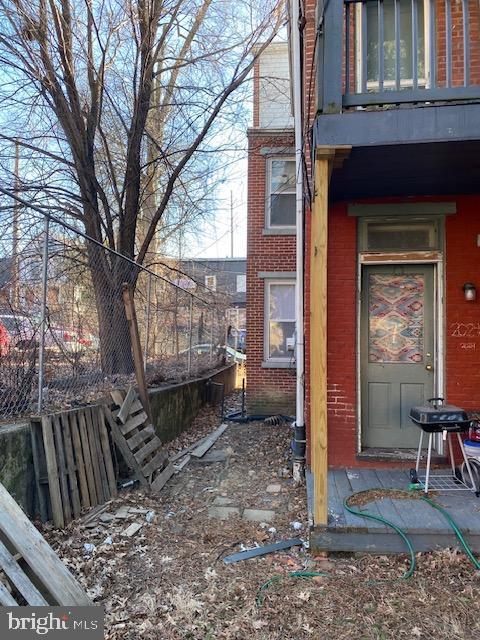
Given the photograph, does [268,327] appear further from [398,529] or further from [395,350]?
[398,529]

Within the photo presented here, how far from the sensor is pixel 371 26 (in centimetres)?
528

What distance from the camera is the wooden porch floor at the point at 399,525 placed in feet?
12.5

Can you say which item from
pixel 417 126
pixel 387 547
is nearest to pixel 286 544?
pixel 387 547

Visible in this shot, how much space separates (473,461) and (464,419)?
51 cm

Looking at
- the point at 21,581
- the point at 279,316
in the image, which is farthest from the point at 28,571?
the point at 279,316

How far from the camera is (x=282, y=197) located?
34.0ft

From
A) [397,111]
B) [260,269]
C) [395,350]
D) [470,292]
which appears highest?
[397,111]

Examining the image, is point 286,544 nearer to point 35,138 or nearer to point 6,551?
point 6,551

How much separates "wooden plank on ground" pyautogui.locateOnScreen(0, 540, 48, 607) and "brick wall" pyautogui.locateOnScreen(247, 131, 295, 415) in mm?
7656

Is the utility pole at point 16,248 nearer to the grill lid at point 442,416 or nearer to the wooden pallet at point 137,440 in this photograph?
the wooden pallet at point 137,440

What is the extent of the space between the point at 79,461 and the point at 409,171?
4.28 meters

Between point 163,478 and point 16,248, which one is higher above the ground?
point 16,248

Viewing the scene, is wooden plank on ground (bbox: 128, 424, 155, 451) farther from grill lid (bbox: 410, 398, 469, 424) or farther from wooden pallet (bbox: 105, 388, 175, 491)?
grill lid (bbox: 410, 398, 469, 424)

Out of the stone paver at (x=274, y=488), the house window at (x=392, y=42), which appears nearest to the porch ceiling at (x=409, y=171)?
the house window at (x=392, y=42)
